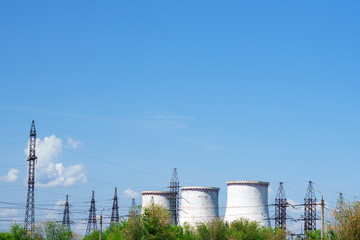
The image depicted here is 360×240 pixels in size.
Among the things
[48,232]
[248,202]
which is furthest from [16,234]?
[248,202]

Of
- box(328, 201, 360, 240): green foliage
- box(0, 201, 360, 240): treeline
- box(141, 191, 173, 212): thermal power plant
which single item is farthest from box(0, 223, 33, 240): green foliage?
box(328, 201, 360, 240): green foliage

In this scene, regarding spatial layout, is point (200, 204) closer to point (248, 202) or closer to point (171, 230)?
point (248, 202)

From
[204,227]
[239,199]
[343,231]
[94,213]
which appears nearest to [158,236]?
[204,227]

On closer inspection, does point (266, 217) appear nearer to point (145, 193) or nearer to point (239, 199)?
point (239, 199)

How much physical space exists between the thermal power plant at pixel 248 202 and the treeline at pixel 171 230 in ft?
12.9

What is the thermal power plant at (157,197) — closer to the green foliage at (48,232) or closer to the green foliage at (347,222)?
the green foliage at (48,232)

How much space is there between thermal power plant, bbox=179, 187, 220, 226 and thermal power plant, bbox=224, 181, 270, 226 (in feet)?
9.75

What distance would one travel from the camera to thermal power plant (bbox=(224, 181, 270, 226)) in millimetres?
62250

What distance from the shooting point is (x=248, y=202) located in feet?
204

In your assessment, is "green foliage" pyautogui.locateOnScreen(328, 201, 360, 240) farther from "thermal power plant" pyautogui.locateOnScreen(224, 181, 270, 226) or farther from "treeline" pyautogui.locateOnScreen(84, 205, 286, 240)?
"thermal power plant" pyautogui.locateOnScreen(224, 181, 270, 226)

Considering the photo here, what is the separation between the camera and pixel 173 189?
240ft

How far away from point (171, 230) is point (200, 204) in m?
23.9

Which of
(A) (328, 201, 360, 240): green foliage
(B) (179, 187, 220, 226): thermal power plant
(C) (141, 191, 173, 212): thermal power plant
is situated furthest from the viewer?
(C) (141, 191, 173, 212): thermal power plant

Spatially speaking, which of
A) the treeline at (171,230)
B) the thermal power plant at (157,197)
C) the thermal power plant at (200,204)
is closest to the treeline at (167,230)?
the treeline at (171,230)
